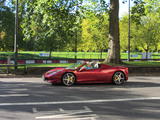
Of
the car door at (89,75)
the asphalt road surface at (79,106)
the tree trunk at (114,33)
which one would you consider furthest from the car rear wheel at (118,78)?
the tree trunk at (114,33)

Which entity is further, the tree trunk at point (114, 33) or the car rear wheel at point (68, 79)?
the tree trunk at point (114, 33)

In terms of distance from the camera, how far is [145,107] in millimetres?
6723

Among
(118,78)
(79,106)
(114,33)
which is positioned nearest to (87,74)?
(118,78)

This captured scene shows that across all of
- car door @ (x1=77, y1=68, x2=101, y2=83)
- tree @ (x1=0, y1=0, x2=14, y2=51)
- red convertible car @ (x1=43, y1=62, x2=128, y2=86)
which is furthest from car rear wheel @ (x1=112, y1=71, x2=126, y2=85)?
tree @ (x1=0, y1=0, x2=14, y2=51)

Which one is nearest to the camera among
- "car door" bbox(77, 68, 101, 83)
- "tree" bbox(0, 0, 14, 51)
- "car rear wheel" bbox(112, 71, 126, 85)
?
"car door" bbox(77, 68, 101, 83)

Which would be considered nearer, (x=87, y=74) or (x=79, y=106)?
(x=79, y=106)

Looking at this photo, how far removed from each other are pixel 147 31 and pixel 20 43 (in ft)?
74.3

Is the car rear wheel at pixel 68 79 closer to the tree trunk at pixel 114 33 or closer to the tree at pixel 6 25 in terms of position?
the tree trunk at pixel 114 33

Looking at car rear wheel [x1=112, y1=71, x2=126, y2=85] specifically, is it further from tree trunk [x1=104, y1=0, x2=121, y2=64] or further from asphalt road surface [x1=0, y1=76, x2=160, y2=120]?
tree trunk [x1=104, y1=0, x2=121, y2=64]

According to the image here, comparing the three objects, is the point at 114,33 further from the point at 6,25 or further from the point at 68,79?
the point at 6,25

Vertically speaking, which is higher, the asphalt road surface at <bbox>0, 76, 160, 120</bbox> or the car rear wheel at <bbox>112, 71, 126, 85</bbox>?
the car rear wheel at <bbox>112, 71, 126, 85</bbox>

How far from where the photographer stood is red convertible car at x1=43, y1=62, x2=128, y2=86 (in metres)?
10.7

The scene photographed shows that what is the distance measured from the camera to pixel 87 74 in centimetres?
1096

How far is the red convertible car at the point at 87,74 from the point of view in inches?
422
